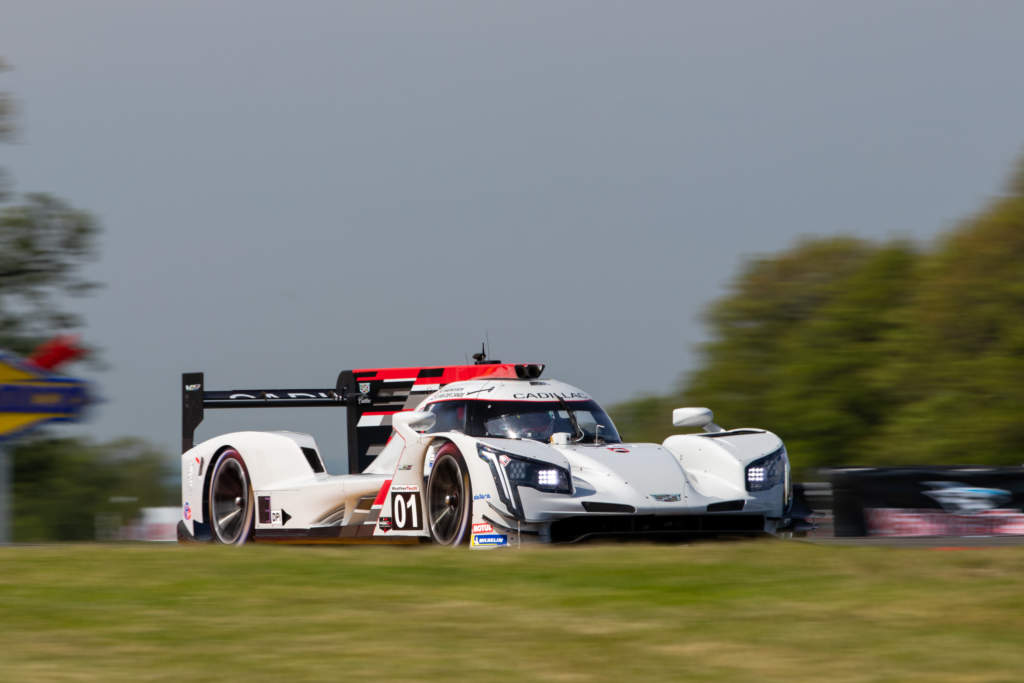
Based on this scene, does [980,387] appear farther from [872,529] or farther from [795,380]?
[872,529]

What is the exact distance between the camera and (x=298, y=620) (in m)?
5.43

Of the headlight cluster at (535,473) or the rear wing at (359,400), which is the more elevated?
the rear wing at (359,400)

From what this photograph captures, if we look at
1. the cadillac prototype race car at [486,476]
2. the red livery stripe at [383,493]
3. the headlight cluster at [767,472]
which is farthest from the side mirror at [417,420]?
the headlight cluster at [767,472]

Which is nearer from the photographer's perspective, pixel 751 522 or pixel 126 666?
pixel 126 666

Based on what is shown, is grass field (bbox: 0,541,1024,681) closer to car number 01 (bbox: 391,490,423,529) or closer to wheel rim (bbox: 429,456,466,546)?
wheel rim (bbox: 429,456,466,546)

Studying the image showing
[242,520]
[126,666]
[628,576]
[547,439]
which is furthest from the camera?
[242,520]

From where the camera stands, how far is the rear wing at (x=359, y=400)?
42.7ft

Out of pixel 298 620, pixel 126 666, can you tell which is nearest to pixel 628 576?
pixel 298 620

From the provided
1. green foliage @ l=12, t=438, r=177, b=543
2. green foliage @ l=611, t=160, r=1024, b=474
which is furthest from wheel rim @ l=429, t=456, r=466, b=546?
green foliage @ l=611, t=160, r=1024, b=474

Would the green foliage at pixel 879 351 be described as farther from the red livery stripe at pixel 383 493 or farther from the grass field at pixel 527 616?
the grass field at pixel 527 616

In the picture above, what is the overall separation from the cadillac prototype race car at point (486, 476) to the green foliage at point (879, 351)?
1972cm

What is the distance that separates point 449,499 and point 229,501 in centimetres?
312

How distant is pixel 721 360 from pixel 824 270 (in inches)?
166

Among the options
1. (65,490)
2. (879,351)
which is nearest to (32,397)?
(65,490)
